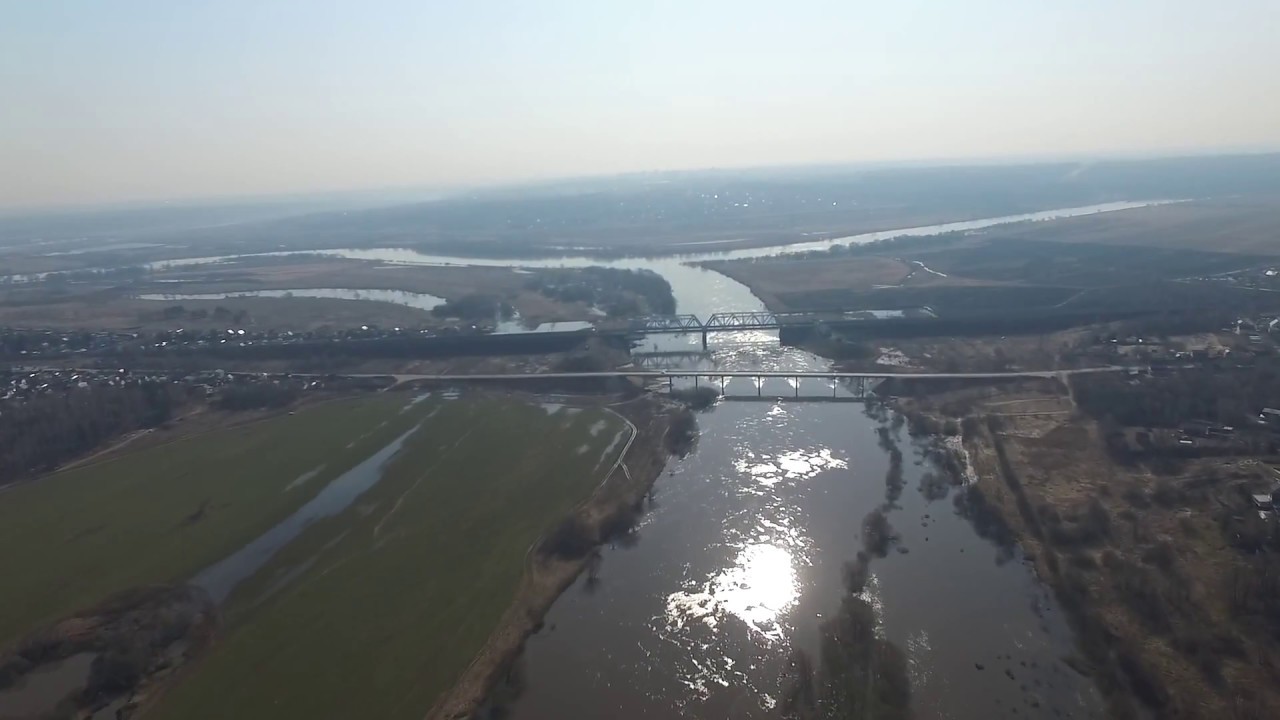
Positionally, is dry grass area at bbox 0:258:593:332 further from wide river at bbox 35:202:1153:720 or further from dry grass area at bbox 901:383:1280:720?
dry grass area at bbox 901:383:1280:720

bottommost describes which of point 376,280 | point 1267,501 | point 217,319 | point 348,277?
point 1267,501

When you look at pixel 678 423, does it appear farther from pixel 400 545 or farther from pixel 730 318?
pixel 730 318

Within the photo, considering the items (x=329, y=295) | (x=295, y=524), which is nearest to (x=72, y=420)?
(x=295, y=524)

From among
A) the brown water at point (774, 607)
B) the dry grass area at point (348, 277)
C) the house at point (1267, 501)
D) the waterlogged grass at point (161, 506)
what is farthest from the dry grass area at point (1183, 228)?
the waterlogged grass at point (161, 506)

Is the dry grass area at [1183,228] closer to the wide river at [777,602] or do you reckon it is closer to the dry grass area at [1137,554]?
the dry grass area at [1137,554]

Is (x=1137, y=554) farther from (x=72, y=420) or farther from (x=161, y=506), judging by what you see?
(x=72, y=420)
